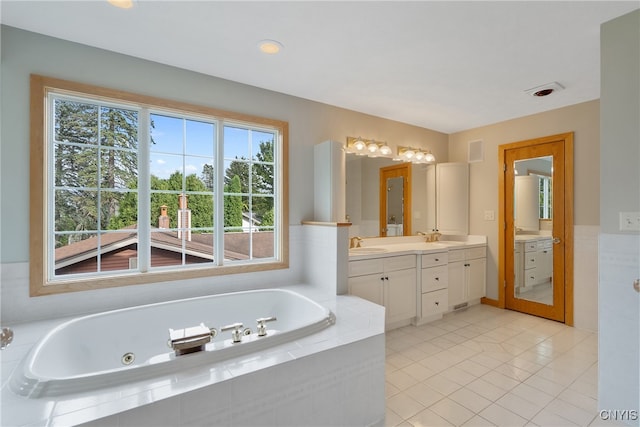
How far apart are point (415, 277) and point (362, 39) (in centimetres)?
236

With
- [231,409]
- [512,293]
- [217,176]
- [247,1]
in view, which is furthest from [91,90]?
[512,293]

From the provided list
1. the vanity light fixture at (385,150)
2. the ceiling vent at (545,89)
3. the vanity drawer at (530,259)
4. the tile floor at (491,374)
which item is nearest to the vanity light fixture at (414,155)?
the vanity light fixture at (385,150)

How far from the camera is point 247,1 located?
64.9 inches

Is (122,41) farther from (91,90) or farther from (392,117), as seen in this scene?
(392,117)

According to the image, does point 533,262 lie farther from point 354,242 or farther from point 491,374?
point 354,242

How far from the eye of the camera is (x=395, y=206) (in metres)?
3.71

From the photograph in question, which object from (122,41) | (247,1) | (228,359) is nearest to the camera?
(228,359)

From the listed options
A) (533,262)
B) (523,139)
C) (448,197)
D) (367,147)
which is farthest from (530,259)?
(367,147)

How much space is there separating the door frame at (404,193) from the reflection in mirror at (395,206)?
46 mm

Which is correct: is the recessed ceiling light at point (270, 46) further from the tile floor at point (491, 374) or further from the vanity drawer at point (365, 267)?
the tile floor at point (491, 374)

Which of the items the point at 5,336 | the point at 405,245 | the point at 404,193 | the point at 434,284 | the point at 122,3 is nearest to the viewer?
the point at 5,336

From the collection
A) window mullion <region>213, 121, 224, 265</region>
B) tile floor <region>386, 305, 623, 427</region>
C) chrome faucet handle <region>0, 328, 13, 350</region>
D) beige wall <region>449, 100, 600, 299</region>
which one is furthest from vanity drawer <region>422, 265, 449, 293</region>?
chrome faucet handle <region>0, 328, 13, 350</region>

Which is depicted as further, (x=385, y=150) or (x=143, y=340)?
(x=385, y=150)

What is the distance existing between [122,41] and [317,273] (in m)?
Result: 2.37
